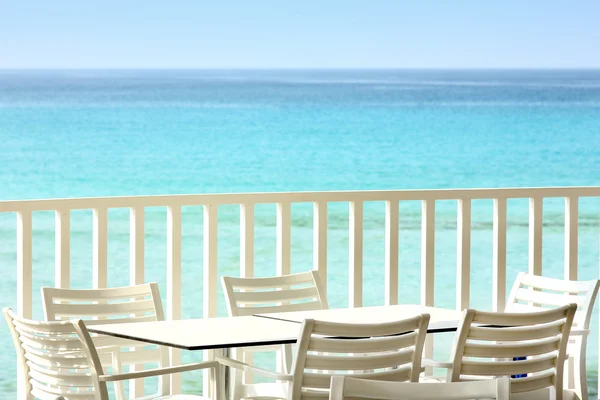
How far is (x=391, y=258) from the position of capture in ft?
20.0

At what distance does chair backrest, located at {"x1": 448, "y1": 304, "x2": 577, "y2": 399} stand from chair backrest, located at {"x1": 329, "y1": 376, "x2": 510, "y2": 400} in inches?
52.4

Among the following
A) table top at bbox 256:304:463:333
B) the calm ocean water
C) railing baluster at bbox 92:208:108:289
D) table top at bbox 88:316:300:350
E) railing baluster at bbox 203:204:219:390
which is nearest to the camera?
table top at bbox 88:316:300:350

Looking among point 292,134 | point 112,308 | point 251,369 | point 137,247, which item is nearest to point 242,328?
point 251,369

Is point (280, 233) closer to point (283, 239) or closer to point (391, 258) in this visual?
point (283, 239)

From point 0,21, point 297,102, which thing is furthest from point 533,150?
point 0,21

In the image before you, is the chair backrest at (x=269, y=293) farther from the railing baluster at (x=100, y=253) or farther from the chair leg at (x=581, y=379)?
the chair leg at (x=581, y=379)

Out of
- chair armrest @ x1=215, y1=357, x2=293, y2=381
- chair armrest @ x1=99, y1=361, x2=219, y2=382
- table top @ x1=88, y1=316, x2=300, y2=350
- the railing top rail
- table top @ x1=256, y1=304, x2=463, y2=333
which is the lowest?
chair armrest @ x1=99, y1=361, x2=219, y2=382

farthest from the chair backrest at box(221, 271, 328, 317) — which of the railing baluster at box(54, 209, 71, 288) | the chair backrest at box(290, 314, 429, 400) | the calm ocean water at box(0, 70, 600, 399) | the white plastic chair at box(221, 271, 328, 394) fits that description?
the calm ocean water at box(0, 70, 600, 399)

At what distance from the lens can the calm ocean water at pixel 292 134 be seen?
84.5ft

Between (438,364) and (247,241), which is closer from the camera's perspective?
(438,364)

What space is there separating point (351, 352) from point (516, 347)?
740 mm

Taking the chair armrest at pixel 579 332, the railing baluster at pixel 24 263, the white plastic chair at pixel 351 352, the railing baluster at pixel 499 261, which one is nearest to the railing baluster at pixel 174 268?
the railing baluster at pixel 24 263

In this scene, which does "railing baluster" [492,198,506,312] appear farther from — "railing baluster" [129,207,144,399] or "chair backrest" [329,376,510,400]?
"chair backrest" [329,376,510,400]

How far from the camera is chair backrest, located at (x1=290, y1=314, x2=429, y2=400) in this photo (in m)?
3.79
